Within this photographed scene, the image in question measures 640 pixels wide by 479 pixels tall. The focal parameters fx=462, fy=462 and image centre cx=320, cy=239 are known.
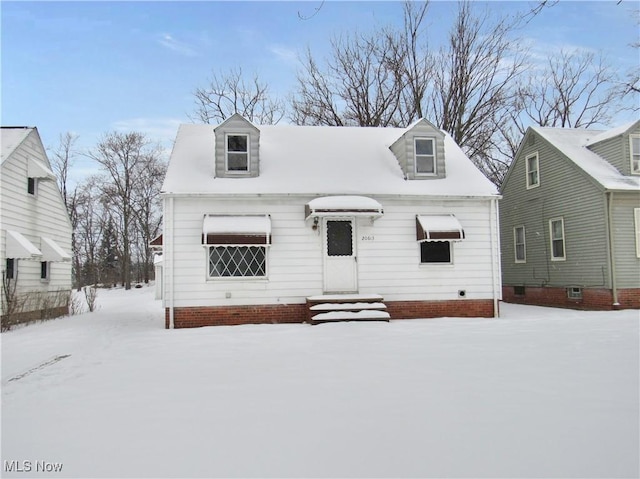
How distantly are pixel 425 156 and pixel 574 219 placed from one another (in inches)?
245

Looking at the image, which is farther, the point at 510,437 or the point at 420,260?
the point at 420,260

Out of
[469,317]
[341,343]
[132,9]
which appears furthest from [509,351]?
[132,9]

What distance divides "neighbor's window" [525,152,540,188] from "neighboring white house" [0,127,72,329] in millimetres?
16673

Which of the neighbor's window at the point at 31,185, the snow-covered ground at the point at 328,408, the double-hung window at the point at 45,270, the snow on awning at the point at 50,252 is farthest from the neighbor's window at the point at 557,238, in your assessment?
the neighbor's window at the point at 31,185

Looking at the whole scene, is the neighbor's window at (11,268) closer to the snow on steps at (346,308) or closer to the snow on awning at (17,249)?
the snow on awning at (17,249)

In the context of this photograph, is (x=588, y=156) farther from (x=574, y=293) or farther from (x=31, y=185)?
(x=31, y=185)

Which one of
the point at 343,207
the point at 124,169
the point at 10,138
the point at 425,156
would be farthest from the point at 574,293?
the point at 124,169

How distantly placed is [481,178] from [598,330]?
537 cm

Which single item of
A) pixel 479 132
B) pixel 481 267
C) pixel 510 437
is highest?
pixel 479 132

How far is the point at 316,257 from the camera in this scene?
481 inches

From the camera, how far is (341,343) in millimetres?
8516

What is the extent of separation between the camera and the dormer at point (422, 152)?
43.9 feet

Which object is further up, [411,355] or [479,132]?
[479,132]

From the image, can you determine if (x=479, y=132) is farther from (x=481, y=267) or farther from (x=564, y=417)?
(x=564, y=417)
